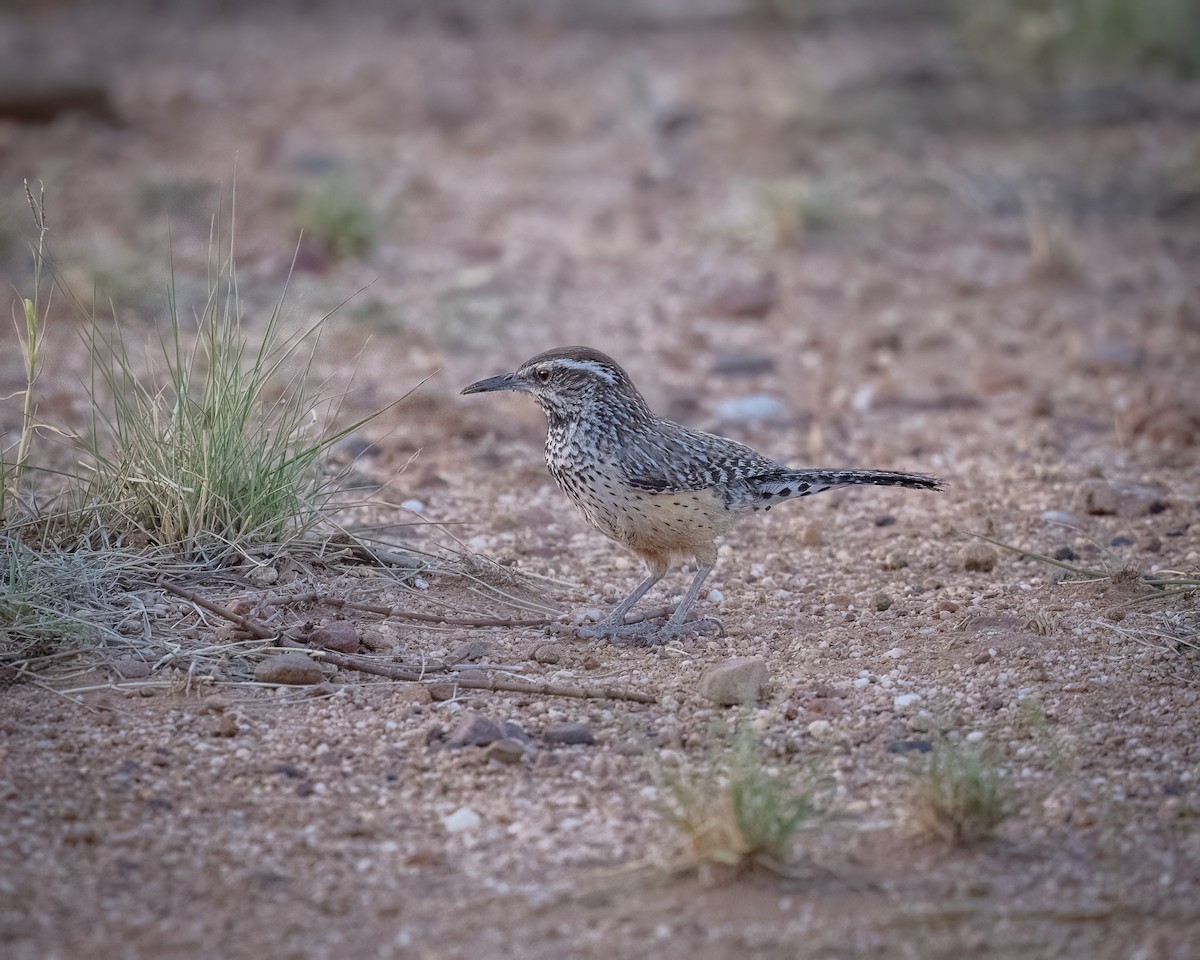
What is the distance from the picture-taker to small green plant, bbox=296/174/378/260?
9.77m

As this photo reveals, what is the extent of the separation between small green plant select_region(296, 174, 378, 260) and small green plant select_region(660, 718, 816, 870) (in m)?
6.84

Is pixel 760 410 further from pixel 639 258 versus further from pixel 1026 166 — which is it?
pixel 1026 166

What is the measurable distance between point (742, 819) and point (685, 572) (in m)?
2.87

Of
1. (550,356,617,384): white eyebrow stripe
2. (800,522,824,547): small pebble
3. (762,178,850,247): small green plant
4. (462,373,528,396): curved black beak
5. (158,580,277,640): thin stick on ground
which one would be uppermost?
(762,178,850,247): small green plant

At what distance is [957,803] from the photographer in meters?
3.65

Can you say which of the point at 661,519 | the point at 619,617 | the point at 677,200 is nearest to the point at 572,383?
the point at 661,519

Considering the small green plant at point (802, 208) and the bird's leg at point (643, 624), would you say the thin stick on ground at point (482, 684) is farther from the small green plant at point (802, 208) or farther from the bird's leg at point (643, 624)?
the small green plant at point (802, 208)

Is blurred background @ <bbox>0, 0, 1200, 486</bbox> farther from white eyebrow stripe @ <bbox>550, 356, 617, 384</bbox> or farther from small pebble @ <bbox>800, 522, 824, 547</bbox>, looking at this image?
white eyebrow stripe @ <bbox>550, 356, 617, 384</bbox>

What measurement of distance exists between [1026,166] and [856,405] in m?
4.95

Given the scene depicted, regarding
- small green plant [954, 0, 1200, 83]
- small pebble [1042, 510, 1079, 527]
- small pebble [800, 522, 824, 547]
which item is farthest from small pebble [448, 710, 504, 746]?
small green plant [954, 0, 1200, 83]

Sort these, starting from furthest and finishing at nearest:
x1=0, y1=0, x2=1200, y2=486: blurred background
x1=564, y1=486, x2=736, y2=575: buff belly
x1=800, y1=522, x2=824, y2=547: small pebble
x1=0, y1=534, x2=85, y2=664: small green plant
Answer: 1. x1=0, y1=0, x2=1200, y2=486: blurred background
2. x1=800, y1=522, x2=824, y2=547: small pebble
3. x1=564, y1=486, x2=736, y2=575: buff belly
4. x1=0, y1=534, x2=85, y2=664: small green plant

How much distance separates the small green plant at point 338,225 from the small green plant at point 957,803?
6986mm

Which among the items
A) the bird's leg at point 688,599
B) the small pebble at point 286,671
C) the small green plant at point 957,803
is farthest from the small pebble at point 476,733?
the small green plant at point 957,803

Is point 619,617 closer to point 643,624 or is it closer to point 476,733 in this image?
point 643,624
